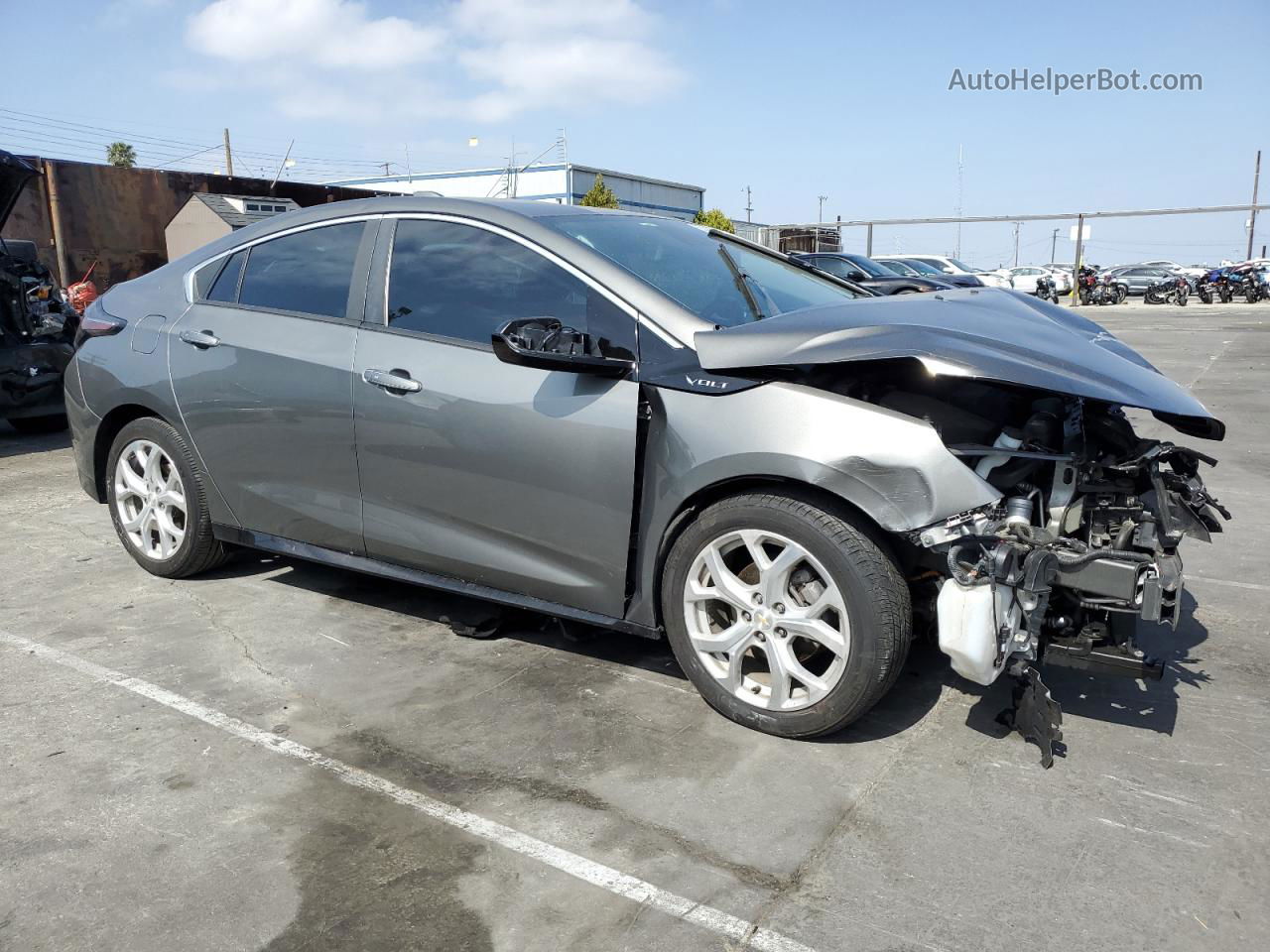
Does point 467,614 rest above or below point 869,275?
below

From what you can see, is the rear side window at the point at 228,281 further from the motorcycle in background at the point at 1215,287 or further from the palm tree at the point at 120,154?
the palm tree at the point at 120,154

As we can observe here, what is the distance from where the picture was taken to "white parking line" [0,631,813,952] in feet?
7.69

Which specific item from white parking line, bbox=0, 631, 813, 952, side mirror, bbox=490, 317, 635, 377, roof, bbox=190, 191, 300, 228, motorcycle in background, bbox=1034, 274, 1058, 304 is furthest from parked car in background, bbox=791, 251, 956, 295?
motorcycle in background, bbox=1034, 274, 1058, 304

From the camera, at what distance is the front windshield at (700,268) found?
3570 mm

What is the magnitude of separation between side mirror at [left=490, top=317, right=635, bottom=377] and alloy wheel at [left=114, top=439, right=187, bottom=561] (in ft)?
7.03

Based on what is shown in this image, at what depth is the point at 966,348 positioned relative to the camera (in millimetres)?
2969

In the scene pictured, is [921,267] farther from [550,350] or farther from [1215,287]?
[550,350]

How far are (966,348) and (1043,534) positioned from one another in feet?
1.90

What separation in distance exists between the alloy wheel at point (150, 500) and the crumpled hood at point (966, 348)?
279 cm

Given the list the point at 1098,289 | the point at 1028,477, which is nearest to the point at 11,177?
the point at 1028,477

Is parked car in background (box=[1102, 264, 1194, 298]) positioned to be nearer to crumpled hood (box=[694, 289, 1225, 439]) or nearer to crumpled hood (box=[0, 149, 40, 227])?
crumpled hood (box=[0, 149, 40, 227])

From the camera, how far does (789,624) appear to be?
3119 millimetres

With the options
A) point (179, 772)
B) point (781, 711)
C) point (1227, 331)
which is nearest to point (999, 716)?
→ point (781, 711)

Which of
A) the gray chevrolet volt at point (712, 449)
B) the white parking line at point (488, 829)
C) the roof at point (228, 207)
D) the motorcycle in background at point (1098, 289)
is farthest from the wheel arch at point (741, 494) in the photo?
the motorcycle in background at point (1098, 289)
